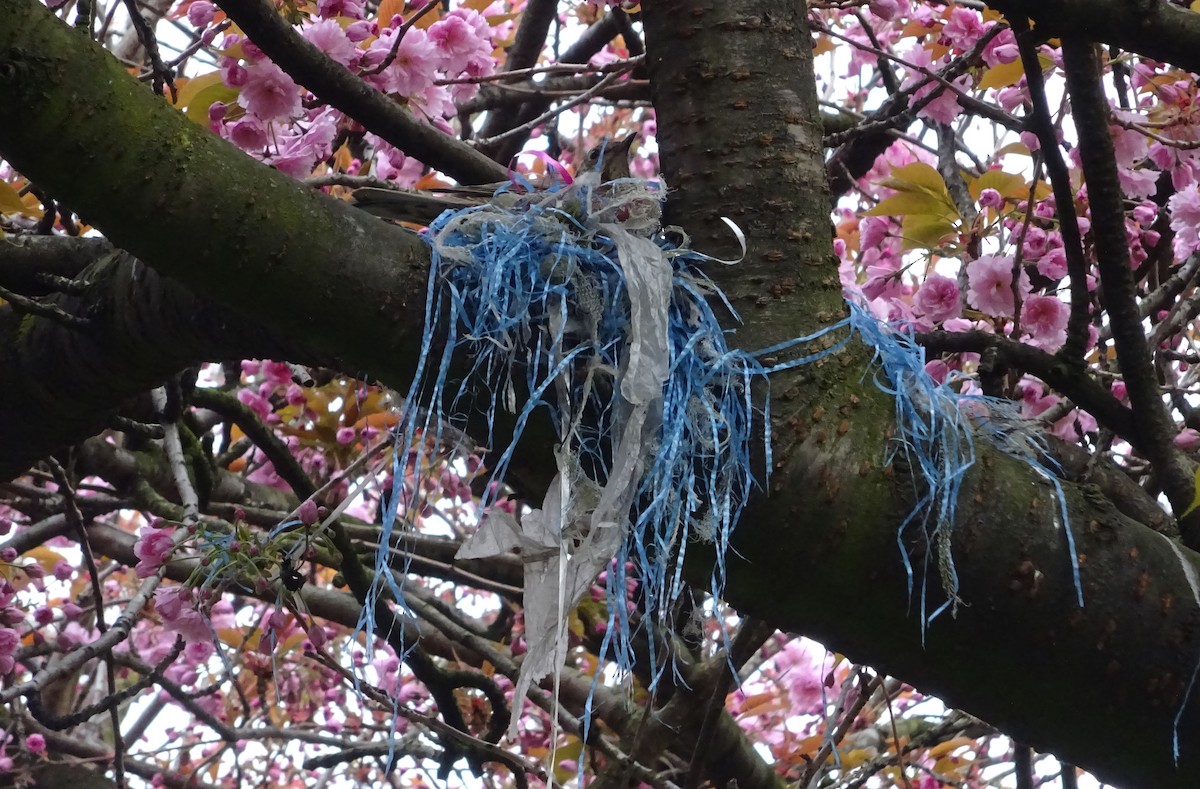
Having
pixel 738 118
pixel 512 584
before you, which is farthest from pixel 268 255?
pixel 512 584

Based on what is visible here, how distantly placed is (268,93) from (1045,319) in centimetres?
118

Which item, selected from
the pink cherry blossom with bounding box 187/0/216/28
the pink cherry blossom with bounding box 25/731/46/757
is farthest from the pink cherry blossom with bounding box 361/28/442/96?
the pink cherry blossom with bounding box 25/731/46/757

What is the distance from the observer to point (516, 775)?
1.53m

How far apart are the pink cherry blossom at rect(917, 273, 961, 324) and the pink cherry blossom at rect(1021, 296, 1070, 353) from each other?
10 centimetres

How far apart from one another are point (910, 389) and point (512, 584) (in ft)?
4.78

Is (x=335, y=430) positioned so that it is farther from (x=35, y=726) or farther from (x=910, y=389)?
(x=910, y=389)

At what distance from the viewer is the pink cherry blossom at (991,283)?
145cm

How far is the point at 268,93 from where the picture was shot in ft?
4.38

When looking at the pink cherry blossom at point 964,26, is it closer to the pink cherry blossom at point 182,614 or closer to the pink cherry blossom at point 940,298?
the pink cherry blossom at point 940,298

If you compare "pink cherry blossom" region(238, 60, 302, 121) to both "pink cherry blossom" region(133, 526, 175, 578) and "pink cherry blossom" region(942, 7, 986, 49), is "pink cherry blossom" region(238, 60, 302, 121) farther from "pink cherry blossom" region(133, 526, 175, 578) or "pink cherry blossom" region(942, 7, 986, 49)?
"pink cherry blossom" region(942, 7, 986, 49)

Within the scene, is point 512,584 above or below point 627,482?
above

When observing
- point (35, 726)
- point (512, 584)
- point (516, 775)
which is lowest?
point (516, 775)

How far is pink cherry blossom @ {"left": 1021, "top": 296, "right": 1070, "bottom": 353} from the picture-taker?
5.02 ft

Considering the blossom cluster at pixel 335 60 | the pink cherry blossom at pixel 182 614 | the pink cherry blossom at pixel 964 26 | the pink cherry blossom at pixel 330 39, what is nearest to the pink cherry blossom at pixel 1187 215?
the pink cherry blossom at pixel 964 26
